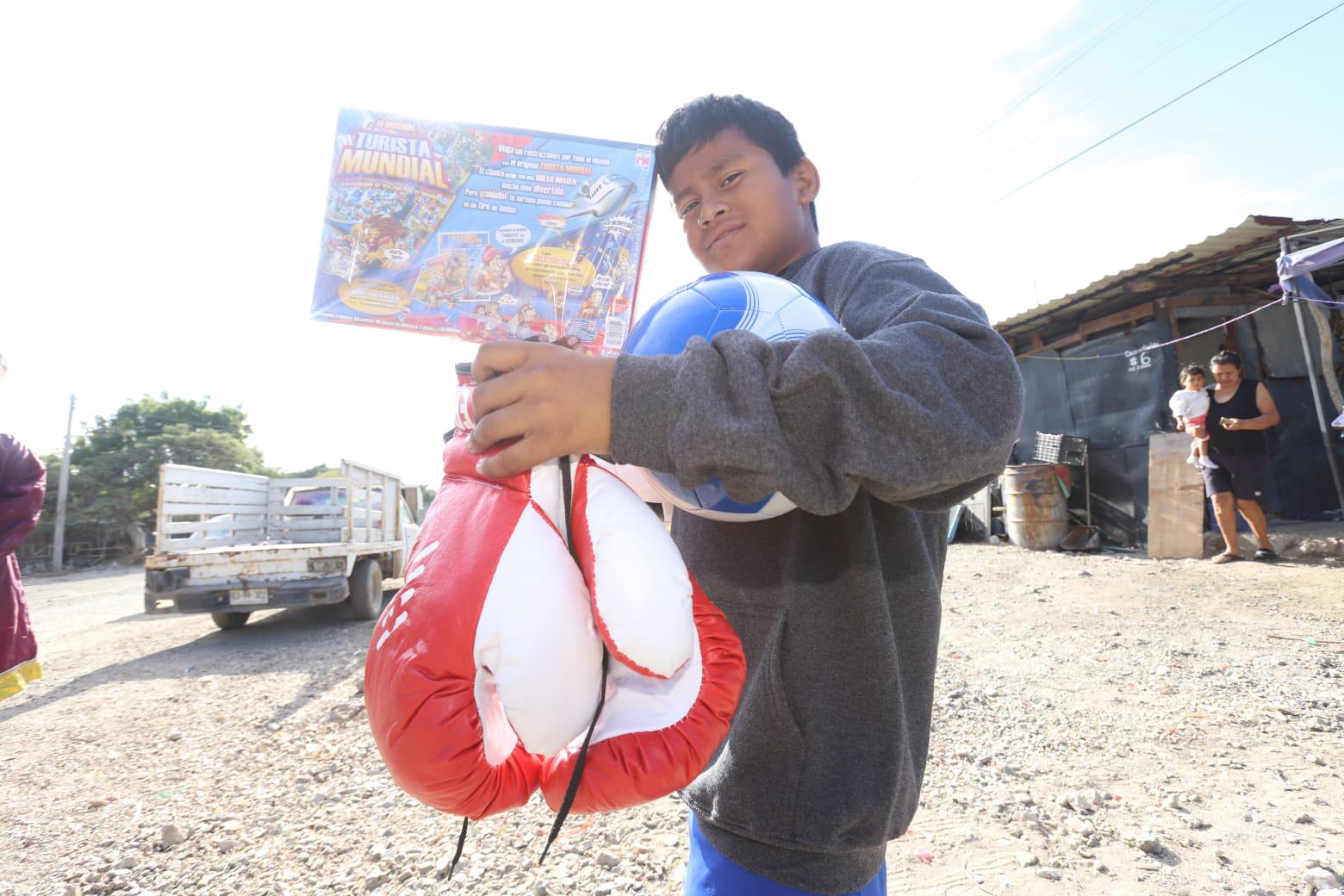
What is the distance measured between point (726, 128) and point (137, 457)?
32512 mm

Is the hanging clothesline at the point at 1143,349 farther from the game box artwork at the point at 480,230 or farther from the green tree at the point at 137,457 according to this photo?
the green tree at the point at 137,457

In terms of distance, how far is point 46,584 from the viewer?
17.6 metres

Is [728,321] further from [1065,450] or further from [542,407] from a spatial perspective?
[1065,450]

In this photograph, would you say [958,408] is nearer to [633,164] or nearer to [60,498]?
[633,164]

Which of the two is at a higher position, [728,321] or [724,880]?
[728,321]

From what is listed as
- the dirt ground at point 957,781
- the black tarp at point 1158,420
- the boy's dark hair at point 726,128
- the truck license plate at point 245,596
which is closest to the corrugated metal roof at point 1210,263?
the black tarp at point 1158,420

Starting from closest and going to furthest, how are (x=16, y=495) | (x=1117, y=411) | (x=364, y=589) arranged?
(x=16, y=495) < (x=364, y=589) < (x=1117, y=411)

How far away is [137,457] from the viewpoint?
25.9 meters

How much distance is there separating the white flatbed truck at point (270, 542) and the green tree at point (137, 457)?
19153mm

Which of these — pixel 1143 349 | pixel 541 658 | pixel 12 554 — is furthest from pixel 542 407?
pixel 1143 349

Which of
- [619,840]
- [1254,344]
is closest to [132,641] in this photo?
[619,840]

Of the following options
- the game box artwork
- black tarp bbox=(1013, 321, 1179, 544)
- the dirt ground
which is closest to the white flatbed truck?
the dirt ground

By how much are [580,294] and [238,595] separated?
6.52 m

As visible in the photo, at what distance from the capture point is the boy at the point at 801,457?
685 millimetres
